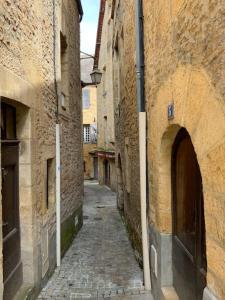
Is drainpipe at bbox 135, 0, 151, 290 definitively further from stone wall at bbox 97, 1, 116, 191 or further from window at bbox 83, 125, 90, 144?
window at bbox 83, 125, 90, 144

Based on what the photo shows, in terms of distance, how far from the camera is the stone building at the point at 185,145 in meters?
2.07

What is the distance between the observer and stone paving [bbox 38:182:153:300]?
487 cm

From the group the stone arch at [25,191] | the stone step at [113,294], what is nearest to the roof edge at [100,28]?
the stone arch at [25,191]

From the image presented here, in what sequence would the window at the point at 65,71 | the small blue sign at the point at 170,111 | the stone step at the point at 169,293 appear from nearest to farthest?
the small blue sign at the point at 170,111 < the stone step at the point at 169,293 < the window at the point at 65,71

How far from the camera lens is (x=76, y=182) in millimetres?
9000

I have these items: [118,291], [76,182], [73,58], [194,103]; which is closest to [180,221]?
→ [194,103]

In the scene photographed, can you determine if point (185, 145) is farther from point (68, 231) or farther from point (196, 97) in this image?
point (68, 231)

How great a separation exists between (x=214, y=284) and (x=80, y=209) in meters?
7.60

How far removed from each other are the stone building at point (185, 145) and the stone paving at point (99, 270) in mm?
836

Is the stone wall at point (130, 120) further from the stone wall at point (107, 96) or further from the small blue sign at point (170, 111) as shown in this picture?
the stone wall at point (107, 96)

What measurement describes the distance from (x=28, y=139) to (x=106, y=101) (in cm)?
1343

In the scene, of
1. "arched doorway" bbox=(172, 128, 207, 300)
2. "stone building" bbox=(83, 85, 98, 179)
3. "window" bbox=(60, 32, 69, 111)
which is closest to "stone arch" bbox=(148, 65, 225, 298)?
"arched doorway" bbox=(172, 128, 207, 300)

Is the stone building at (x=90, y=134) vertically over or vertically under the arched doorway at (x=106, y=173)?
over

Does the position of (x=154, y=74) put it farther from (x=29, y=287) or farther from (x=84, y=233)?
(x=84, y=233)
